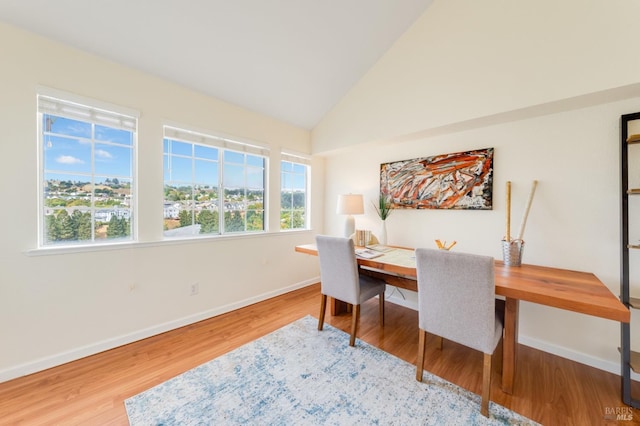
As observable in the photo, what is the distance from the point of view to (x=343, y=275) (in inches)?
83.9

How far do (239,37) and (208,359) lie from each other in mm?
2739

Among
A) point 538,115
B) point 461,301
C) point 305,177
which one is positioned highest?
point 538,115

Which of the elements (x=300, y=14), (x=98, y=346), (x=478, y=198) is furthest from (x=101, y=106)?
(x=478, y=198)

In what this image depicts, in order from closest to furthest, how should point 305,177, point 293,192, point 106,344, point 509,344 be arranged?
Result: point 509,344 < point 106,344 < point 293,192 < point 305,177

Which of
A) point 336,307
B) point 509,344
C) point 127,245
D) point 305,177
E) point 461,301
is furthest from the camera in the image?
point 305,177

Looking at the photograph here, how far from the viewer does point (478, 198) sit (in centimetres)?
239

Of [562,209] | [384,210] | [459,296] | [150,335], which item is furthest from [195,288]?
[562,209]

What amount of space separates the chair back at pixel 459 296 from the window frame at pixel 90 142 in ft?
8.26

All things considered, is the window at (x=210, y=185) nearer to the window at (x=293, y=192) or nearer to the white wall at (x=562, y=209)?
the window at (x=293, y=192)

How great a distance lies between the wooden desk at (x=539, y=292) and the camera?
1.27m

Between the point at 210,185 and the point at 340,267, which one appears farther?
the point at 210,185

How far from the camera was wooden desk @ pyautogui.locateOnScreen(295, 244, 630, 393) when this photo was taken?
1.27 m

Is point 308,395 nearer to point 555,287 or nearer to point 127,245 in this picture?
point 555,287
